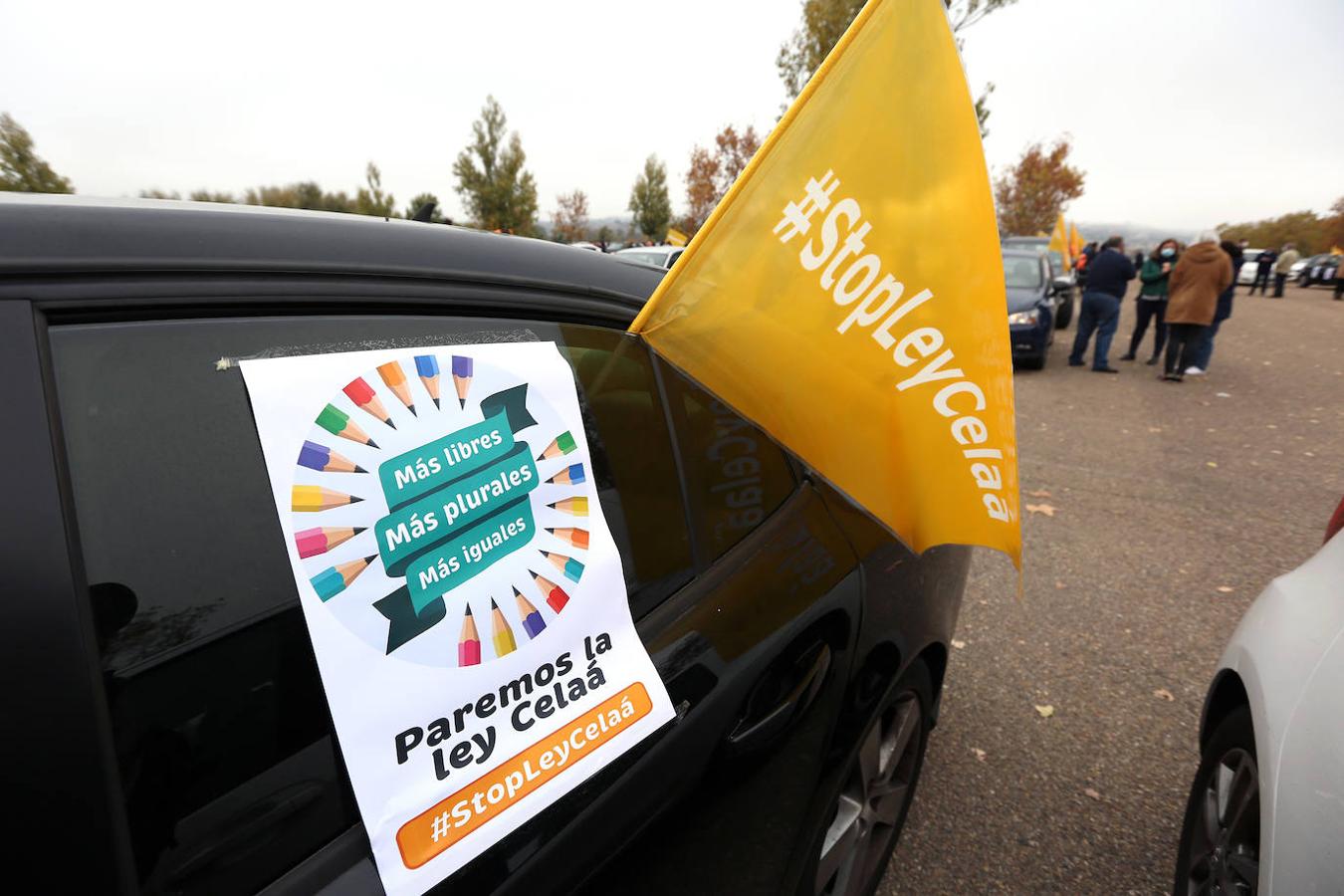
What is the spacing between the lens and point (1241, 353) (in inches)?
411

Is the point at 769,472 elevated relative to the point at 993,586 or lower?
elevated

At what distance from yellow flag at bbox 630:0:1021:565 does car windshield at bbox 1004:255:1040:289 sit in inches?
369

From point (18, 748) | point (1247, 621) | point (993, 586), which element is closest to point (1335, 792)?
point (1247, 621)

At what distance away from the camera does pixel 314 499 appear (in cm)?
84

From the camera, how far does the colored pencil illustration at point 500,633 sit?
0.98 m

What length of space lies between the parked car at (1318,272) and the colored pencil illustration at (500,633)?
39.3m

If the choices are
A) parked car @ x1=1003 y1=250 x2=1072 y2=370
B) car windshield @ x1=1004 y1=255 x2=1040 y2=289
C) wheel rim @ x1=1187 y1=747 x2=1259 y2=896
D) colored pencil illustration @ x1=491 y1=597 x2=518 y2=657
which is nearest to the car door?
colored pencil illustration @ x1=491 y1=597 x2=518 y2=657

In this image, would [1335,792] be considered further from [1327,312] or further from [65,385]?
[1327,312]

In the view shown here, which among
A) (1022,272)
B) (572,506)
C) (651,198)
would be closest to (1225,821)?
(572,506)

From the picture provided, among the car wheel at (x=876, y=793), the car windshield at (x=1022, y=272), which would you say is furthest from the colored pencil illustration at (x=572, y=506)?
the car windshield at (x=1022, y=272)

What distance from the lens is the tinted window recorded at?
74 cm

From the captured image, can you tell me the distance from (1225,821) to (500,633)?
6.06 ft

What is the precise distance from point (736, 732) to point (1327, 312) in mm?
22716

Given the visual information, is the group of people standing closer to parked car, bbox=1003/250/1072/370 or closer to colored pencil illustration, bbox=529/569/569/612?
parked car, bbox=1003/250/1072/370
